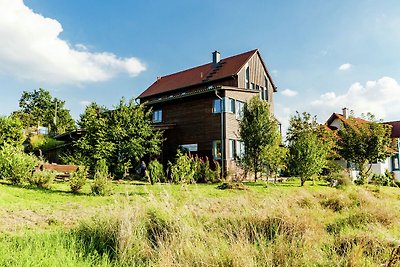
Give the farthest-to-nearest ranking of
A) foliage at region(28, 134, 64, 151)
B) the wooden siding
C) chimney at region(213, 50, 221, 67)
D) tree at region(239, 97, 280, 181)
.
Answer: chimney at region(213, 50, 221, 67) → foliage at region(28, 134, 64, 151) → the wooden siding → tree at region(239, 97, 280, 181)

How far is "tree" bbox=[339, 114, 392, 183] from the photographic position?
23.2 m

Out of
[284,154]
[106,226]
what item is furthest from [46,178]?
[284,154]

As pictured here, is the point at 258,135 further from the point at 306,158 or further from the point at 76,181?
the point at 76,181

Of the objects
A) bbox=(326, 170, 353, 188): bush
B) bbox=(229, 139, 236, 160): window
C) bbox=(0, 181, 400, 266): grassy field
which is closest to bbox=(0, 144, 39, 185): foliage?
bbox=(0, 181, 400, 266): grassy field

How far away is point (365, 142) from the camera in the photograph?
77.4 feet

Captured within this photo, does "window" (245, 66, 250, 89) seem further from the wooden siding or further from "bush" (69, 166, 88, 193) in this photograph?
"bush" (69, 166, 88, 193)

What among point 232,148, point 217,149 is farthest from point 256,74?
point 217,149

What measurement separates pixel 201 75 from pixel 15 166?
21204 mm

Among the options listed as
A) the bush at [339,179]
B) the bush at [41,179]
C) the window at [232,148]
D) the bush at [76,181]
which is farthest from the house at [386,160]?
the bush at [41,179]

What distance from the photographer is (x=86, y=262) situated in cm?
439

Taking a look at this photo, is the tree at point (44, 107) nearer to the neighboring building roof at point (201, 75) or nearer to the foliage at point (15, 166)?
the neighboring building roof at point (201, 75)

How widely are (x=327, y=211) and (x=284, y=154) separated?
10.8 meters

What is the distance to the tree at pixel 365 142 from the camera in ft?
76.1

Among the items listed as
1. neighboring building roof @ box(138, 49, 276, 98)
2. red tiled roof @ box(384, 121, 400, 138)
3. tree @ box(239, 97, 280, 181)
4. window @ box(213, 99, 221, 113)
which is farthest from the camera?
red tiled roof @ box(384, 121, 400, 138)
